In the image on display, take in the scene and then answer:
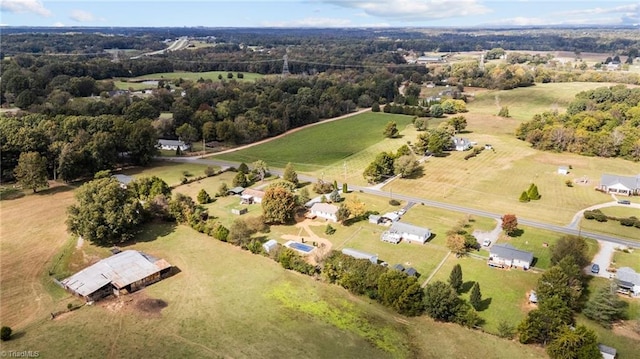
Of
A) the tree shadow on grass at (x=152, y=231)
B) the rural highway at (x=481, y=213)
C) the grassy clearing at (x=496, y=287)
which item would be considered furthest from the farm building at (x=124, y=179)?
the grassy clearing at (x=496, y=287)

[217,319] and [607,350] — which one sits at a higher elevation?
[607,350]

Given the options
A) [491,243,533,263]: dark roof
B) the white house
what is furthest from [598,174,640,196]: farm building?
the white house

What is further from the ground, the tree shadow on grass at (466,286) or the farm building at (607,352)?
the farm building at (607,352)

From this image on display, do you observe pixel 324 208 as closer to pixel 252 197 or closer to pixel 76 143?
pixel 252 197

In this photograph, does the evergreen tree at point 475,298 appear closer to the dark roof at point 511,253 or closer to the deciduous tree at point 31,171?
the dark roof at point 511,253

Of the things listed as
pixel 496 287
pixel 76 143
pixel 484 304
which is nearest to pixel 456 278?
pixel 484 304

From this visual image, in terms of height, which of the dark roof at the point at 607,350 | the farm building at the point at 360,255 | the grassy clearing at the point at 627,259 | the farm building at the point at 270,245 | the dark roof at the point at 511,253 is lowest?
the grassy clearing at the point at 627,259
